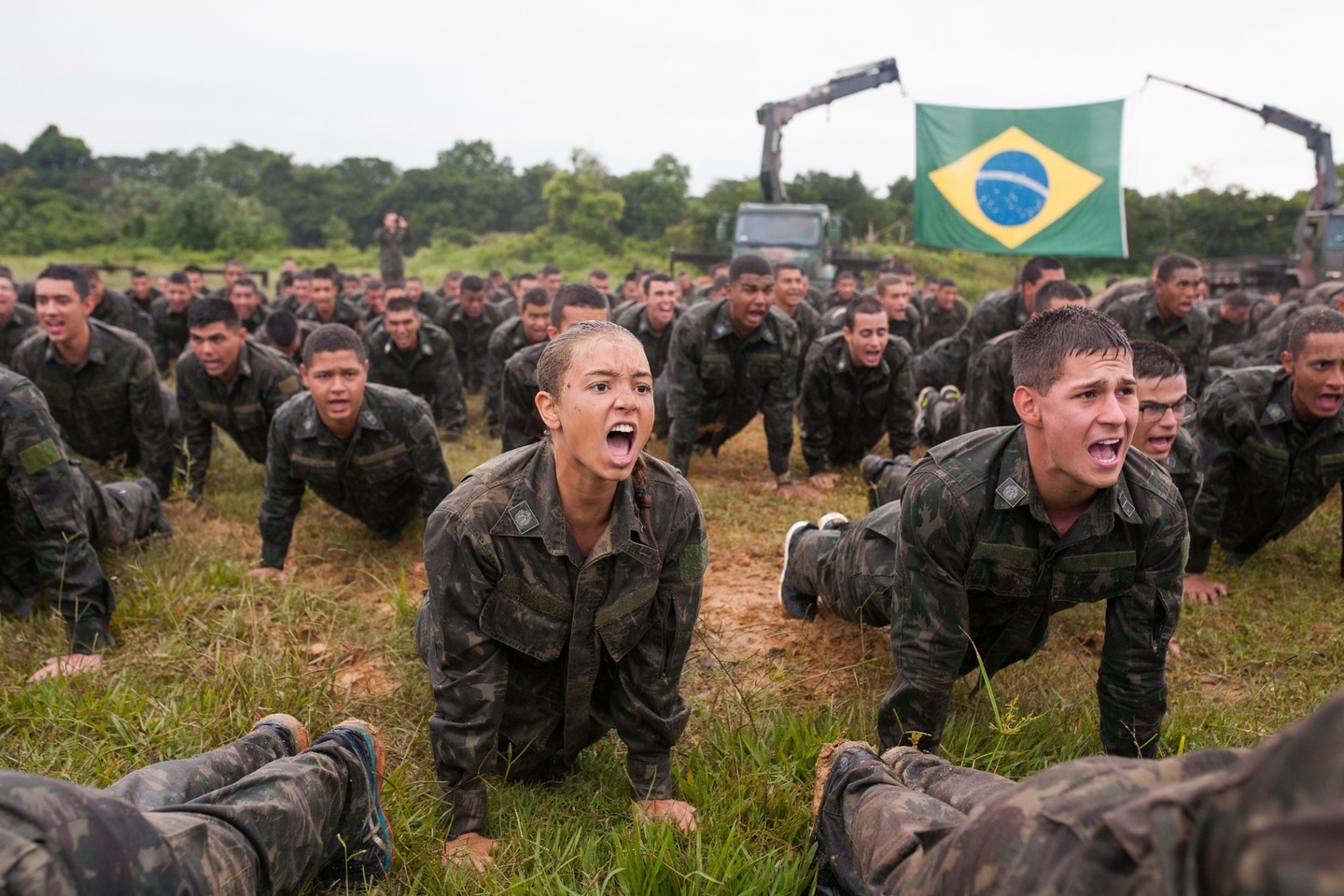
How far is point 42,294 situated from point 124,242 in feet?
97.0

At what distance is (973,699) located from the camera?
3.53 m

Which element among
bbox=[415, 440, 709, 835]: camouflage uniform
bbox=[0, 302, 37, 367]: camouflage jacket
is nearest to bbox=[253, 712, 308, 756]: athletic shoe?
bbox=[415, 440, 709, 835]: camouflage uniform

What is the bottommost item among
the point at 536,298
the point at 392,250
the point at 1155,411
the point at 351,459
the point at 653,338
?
the point at 351,459

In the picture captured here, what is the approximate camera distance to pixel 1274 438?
15.1 feet

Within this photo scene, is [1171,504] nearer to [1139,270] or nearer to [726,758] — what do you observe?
[726,758]

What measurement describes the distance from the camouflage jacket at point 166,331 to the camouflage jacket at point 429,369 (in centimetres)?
Result: 436

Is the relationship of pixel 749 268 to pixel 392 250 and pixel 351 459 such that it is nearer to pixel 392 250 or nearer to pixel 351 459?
pixel 351 459

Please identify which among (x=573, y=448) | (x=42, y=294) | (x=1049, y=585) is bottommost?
(x=1049, y=585)

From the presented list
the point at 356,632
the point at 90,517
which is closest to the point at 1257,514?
the point at 356,632

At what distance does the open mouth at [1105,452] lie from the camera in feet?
8.89

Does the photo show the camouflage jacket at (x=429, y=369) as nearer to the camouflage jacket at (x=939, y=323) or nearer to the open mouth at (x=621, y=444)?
the open mouth at (x=621, y=444)

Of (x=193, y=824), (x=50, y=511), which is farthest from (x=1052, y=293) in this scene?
(x=193, y=824)

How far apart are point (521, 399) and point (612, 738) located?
285 cm

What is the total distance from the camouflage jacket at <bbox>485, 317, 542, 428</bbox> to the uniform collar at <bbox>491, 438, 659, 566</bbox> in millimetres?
4892
